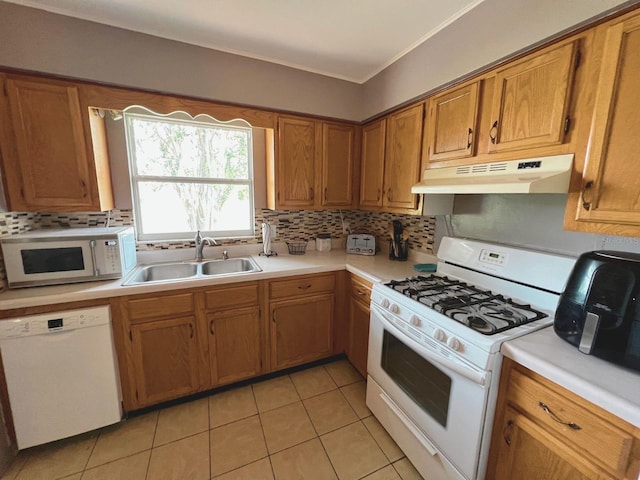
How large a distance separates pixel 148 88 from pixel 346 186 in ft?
5.35

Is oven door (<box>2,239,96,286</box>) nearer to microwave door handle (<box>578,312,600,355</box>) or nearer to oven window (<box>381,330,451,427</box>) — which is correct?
oven window (<box>381,330,451,427</box>)

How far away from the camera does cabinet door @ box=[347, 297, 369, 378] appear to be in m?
1.96

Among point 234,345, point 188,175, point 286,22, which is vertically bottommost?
point 234,345

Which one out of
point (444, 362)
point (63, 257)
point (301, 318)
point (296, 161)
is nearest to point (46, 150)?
point (63, 257)

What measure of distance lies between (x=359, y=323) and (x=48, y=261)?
79.6 inches

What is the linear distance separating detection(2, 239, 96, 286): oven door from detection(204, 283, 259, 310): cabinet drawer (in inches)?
27.6

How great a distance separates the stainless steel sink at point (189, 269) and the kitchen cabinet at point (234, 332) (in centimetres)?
17

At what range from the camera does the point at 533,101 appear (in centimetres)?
120

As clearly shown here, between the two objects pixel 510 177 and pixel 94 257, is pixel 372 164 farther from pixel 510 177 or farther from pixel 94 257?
pixel 94 257

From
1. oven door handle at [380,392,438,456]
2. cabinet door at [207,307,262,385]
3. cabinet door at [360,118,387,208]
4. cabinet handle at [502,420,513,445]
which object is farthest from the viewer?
cabinet door at [360,118,387,208]

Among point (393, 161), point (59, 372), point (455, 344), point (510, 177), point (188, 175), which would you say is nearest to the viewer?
point (455, 344)

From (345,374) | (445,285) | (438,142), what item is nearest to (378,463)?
(345,374)

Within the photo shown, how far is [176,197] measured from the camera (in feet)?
7.30

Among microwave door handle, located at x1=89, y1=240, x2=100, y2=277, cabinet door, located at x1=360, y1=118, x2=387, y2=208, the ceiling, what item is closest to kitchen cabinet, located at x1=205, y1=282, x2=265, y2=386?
microwave door handle, located at x1=89, y1=240, x2=100, y2=277
